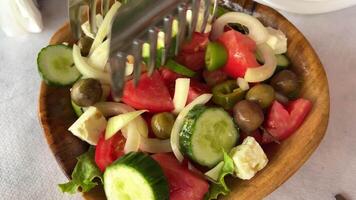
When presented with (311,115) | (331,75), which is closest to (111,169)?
(311,115)

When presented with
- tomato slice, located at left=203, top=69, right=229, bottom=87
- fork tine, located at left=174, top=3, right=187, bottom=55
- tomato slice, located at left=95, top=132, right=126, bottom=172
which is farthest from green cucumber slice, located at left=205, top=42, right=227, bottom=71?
tomato slice, located at left=95, top=132, right=126, bottom=172

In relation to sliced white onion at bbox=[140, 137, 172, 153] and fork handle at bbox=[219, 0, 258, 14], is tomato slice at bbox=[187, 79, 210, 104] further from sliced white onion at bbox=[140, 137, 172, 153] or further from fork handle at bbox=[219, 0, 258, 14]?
fork handle at bbox=[219, 0, 258, 14]

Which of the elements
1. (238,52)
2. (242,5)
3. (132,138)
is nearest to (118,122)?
(132,138)

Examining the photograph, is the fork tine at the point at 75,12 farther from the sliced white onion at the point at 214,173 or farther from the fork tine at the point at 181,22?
the sliced white onion at the point at 214,173

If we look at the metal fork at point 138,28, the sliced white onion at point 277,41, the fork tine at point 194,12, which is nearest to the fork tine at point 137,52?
the metal fork at point 138,28

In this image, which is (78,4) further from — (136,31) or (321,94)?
(321,94)
